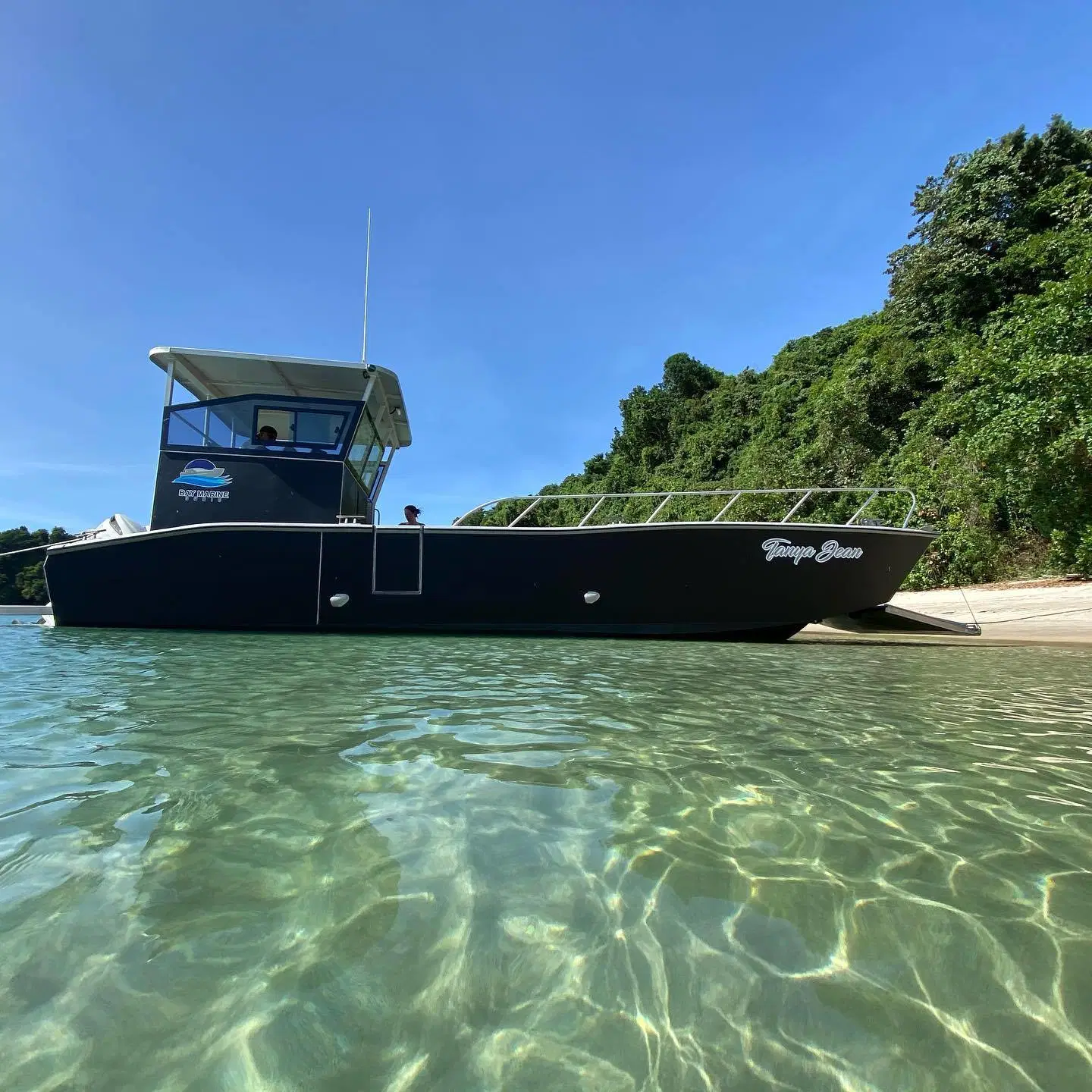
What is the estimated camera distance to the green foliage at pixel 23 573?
29.4m

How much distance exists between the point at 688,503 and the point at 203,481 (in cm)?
1545

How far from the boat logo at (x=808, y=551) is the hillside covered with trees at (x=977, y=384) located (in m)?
5.80

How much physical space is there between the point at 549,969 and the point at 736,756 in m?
1.43

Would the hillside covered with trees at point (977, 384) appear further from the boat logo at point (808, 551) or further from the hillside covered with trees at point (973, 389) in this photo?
the boat logo at point (808, 551)

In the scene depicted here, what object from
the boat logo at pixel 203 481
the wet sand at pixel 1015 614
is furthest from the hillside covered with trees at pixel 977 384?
the boat logo at pixel 203 481

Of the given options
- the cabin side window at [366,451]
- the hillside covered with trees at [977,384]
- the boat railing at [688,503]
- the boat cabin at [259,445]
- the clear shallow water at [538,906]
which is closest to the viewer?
the clear shallow water at [538,906]

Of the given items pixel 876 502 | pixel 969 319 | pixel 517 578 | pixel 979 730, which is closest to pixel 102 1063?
pixel 979 730

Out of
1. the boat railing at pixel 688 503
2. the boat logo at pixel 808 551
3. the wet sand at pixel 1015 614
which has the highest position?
the boat railing at pixel 688 503

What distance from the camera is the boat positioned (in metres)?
7.01

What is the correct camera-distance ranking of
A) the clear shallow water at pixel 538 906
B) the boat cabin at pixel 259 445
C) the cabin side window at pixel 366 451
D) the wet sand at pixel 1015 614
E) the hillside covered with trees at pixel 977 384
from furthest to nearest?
the hillside covered with trees at pixel 977 384 → the wet sand at pixel 1015 614 → the cabin side window at pixel 366 451 → the boat cabin at pixel 259 445 → the clear shallow water at pixel 538 906

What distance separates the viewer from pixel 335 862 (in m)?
1.50

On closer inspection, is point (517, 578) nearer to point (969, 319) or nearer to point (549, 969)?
point (549, 969)

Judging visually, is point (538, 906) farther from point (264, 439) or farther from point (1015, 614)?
point (1015, 614)

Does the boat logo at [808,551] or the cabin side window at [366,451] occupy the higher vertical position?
the cabin side window at [366,451]
